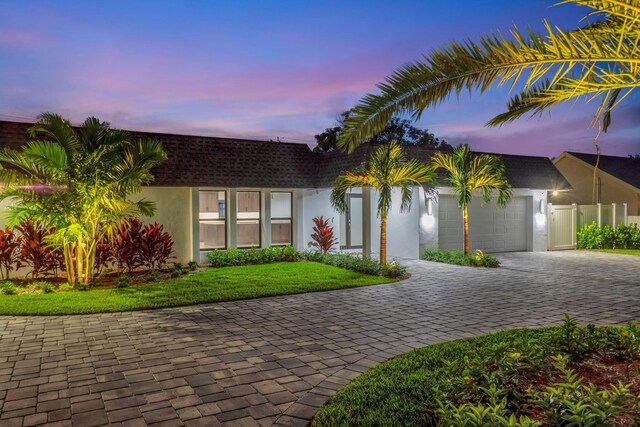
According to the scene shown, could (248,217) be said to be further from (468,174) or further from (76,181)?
(468,174)

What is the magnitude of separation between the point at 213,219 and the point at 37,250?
5.56 metres

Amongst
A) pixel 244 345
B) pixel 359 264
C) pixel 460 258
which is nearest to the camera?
pixel 244 345

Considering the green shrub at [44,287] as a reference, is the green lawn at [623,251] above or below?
below

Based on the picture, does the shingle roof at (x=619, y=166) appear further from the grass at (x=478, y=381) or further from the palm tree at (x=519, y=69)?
the grass at (x=478, y=381)

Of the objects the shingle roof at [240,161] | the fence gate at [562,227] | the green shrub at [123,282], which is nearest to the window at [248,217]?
the shingle roof at [240,161]

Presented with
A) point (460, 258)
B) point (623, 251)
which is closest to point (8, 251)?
point (460, 258)

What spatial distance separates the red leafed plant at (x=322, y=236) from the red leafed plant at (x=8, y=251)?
878 centimetres

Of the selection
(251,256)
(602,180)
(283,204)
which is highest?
(602,180)

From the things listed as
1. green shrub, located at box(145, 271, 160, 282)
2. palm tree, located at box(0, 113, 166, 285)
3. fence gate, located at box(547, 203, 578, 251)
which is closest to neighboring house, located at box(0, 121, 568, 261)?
fence gate, located at box(547, 203, 578, 251)

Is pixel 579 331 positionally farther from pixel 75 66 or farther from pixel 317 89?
pixel 75 66

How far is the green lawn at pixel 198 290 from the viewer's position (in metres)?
8.83

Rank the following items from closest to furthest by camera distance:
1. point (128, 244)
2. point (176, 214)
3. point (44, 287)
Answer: point (44, 287), point (128, 244), point (176, 214)

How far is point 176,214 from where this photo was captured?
48.9 feet

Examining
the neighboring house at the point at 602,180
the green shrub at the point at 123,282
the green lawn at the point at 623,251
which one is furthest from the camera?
the neighboring house at the point at 602,180
